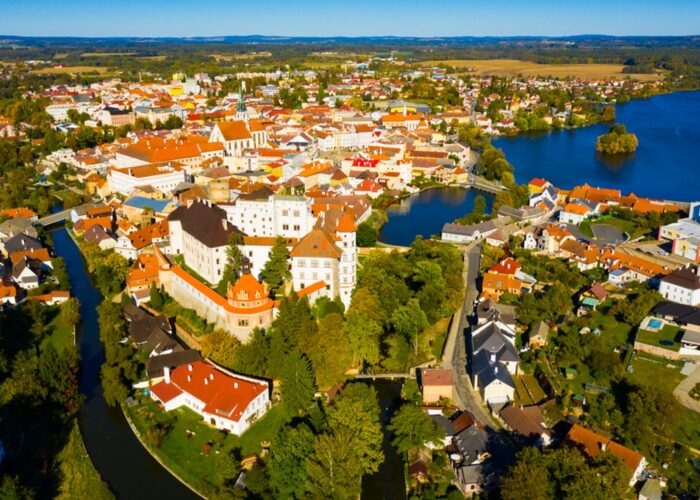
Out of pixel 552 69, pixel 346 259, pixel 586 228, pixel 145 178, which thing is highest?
pixel 552 69

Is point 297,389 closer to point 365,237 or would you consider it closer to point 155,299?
point 155,299

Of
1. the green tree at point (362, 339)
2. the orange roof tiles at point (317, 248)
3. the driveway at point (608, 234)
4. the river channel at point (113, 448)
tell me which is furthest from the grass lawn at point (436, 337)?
the driveway at point (608, 234)

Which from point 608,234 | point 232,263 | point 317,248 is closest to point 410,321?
point 317,248

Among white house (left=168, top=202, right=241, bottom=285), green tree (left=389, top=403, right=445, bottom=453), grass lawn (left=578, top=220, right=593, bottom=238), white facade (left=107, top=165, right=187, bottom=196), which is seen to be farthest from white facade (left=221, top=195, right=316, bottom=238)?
grass lawn (left=578, top=220, right=593, bottom=238)

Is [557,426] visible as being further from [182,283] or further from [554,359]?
[182,283]

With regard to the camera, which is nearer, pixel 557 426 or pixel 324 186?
pixel 557 426

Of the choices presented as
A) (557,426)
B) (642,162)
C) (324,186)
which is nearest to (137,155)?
(324,186)
